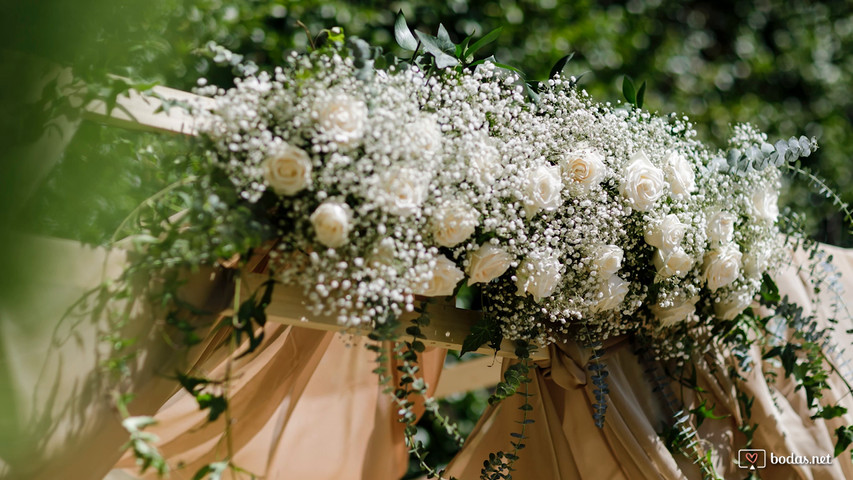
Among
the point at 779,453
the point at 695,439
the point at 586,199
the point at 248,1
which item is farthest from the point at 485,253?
the point at 248,1

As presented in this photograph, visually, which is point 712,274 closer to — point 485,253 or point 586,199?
point 586,199

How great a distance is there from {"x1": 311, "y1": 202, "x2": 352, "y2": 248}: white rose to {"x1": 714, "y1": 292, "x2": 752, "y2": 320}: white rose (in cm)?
100

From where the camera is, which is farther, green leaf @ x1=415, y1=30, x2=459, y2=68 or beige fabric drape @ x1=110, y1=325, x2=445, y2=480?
beige fabric drape @ x1=110, y1=325, x2=445, y2=480

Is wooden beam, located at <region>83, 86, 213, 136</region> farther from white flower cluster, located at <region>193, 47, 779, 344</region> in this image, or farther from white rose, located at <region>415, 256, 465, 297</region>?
white rose, located at <region>415, 256, 465, 297</region>

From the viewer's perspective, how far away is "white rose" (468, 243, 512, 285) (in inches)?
49.5

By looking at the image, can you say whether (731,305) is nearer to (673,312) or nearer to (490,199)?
(673,312)

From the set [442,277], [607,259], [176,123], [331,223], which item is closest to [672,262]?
[607,259]

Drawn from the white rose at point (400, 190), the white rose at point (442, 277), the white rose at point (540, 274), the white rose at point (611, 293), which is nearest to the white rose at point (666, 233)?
the white rose at point (611, 293)

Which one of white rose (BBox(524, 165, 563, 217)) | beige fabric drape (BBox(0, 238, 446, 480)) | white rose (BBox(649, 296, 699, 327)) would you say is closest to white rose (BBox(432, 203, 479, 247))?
white rose (BBox(524, 165, 563, 217))

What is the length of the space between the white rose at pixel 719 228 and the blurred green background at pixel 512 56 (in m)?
0.53

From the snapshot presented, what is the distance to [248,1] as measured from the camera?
291cm

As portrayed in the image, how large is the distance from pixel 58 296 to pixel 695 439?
136 cm

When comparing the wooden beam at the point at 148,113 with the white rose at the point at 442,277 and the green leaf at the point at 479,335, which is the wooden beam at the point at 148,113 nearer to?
the white rose at the point at 442,277

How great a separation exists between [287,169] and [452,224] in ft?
0.97
